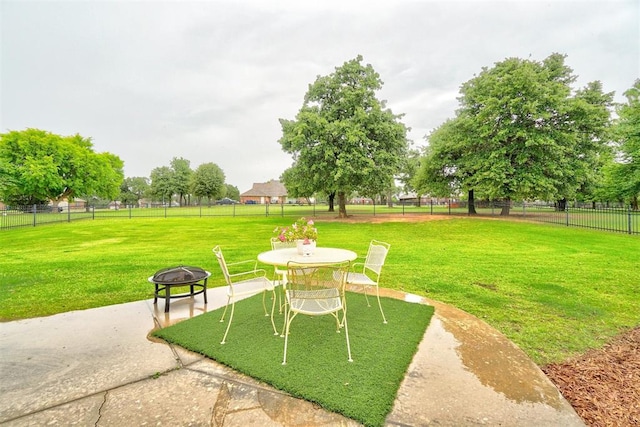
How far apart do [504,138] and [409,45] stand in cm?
1032

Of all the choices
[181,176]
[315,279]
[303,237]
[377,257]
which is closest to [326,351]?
[315,279]

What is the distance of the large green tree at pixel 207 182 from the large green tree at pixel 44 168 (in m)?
17.9

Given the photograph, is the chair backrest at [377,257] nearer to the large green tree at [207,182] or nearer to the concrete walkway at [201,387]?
the concrete walkway at [201,387]

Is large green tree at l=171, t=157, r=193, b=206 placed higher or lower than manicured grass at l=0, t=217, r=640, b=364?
higher

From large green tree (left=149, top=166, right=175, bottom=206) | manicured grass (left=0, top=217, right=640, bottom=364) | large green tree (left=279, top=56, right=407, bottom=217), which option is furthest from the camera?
large green tree (left=149, top=166, right=175, bottom=206)

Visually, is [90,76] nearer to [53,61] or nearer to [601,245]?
[53,61]

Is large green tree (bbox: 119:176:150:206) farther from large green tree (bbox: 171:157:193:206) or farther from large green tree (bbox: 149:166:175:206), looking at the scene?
large green tree (bbox: 171:157:193:206)

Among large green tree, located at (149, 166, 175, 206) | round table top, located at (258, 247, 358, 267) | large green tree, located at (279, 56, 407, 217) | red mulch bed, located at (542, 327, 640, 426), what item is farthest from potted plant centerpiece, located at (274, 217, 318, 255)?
large green tree, located at (149, 166, 175, 206)

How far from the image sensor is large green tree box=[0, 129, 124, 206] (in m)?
28.5

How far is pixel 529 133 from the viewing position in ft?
55.1

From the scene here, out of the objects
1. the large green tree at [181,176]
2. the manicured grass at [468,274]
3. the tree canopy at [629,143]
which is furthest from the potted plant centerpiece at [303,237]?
the large green tree at [181,176]

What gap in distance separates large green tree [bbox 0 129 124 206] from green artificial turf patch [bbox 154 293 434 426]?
34317mm

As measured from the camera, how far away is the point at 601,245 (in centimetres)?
926

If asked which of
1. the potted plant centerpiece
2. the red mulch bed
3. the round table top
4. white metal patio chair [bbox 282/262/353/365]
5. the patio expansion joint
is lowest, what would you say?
the red mulch bed
